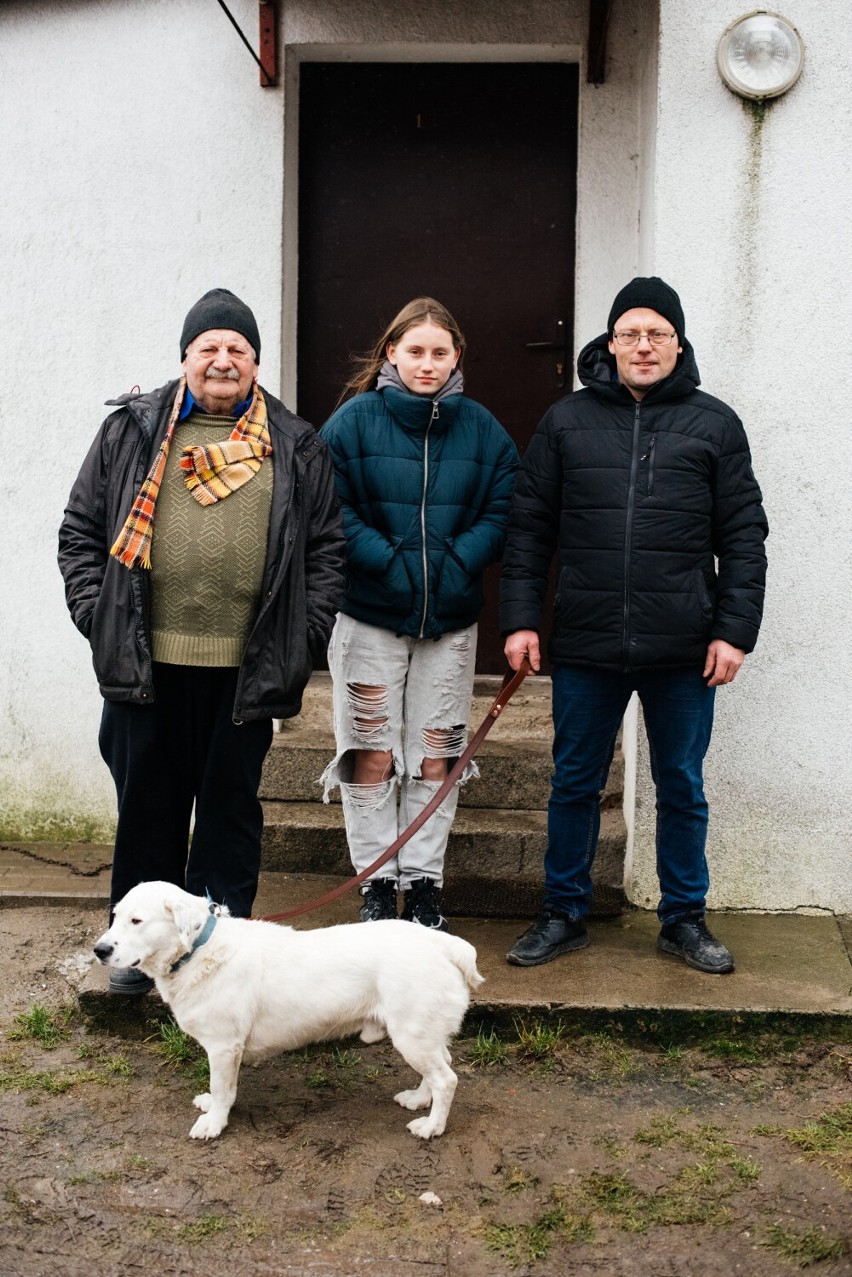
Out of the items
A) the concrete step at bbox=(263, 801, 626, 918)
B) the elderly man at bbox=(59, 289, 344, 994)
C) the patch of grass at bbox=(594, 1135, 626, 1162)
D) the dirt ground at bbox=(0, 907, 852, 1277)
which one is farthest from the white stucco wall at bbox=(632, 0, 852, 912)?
the elderly man at bbox=(59, 289, 344, 994)

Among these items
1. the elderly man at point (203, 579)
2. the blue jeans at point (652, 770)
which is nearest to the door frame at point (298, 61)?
the elderly man at point (203, 579)

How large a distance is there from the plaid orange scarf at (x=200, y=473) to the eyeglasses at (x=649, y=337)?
3.80 ft

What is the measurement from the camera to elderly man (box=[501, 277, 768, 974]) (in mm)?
4074

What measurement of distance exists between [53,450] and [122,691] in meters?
2.12

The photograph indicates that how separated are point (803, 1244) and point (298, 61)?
4903mm

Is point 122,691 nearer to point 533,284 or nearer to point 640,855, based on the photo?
point 640,855

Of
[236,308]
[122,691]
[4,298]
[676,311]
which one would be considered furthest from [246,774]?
[4,298]

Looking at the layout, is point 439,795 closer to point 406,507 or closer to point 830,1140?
point 406,507

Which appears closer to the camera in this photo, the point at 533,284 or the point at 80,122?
the point at 80,122

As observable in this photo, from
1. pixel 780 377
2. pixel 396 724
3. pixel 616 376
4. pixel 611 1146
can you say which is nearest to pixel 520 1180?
pixel 611 1146

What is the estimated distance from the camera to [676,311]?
4.13m

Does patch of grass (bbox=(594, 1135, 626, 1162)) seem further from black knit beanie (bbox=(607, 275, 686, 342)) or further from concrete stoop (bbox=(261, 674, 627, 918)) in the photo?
black knit beanie (bbox=(607, 275, 686, 342))

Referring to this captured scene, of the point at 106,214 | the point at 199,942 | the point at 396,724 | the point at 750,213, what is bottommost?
the point at 199,942

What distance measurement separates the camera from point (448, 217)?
19.1 ft
